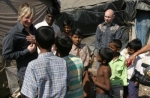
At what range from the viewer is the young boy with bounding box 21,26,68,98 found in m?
2.35

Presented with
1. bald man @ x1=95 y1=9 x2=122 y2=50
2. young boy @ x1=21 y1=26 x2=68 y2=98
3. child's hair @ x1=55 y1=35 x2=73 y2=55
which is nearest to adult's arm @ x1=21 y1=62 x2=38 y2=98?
young boy @ x1=21 y1=26 x2=68 y2=98

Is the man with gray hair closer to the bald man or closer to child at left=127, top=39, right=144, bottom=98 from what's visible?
child at left=127, top=39, right=144, bottom=98

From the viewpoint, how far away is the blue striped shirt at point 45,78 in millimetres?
2350

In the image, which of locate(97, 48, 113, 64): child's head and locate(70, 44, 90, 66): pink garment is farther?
locate(70, 44, 90, 66): pink garment

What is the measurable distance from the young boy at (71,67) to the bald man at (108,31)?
2.27m

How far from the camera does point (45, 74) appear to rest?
237 centimetres

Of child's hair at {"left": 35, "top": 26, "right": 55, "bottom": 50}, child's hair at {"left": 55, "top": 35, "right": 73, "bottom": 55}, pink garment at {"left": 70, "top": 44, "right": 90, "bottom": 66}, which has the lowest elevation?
pink garment at {"left": 70, "top": 44, "right": 90, "bottom": 66}

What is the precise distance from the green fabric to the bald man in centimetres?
99

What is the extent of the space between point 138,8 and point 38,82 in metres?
6.40

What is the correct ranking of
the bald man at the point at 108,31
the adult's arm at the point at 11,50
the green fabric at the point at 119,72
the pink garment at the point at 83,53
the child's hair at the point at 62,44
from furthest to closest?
1. the bald man at the point at 108,31
2. the pink garment at the point at 83,53
3. the green fabric at the point at 119,72
4. the adult's arm at the point at 11,50
5. the child's hair at the point at 62,44

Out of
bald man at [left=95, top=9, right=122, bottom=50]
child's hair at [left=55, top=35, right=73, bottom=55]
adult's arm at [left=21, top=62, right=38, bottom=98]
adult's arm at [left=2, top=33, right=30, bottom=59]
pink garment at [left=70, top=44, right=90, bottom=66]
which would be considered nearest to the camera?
adult's arm at [left=21, top=62, right=38, bottom=98]

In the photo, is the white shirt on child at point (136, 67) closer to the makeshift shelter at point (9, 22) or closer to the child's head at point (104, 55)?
the child's head at point (104, 55)

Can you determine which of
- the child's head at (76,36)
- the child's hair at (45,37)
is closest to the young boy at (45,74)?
the child's hair at (45,37)

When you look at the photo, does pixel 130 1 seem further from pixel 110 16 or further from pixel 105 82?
pixel 105 82
